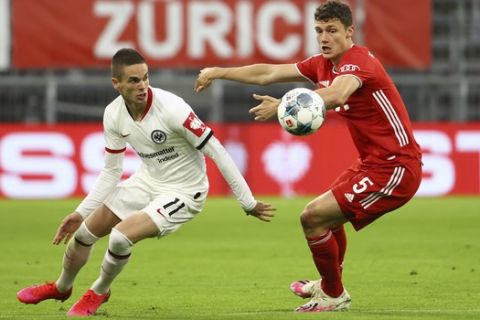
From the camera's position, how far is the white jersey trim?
862 centimetres

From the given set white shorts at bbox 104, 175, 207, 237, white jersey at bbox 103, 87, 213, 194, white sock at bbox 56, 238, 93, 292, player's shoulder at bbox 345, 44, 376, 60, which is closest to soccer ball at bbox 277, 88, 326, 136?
player's shoulder at bbox 345, 44, 376, 60

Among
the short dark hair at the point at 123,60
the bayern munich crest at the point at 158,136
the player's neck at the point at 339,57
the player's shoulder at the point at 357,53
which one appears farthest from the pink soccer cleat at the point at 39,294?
the player's shoulder at the point at 357,53

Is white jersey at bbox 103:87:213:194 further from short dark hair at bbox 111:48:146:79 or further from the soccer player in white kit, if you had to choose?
short dark hair at bbox 111:48:146:79

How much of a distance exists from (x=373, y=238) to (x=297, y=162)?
21.9 ft

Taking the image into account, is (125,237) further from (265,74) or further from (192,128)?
(265,74)

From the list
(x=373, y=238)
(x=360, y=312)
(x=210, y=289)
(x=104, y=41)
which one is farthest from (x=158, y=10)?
(x=360, y=312)

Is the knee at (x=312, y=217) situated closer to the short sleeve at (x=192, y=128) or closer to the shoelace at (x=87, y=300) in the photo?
the short sleeve at (x=192, y=128)

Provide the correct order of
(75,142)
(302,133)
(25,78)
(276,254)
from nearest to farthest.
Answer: (302,133) → (276,254) → (75,142) → (25,78)

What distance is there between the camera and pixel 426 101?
79.0 ft

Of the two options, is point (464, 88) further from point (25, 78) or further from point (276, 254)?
point (276, 254)

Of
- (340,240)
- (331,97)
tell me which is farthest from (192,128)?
(340,240)

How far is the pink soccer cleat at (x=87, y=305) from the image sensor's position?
8.55m

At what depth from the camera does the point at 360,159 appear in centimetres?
891

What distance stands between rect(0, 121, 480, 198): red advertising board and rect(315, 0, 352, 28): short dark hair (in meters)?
13.0
